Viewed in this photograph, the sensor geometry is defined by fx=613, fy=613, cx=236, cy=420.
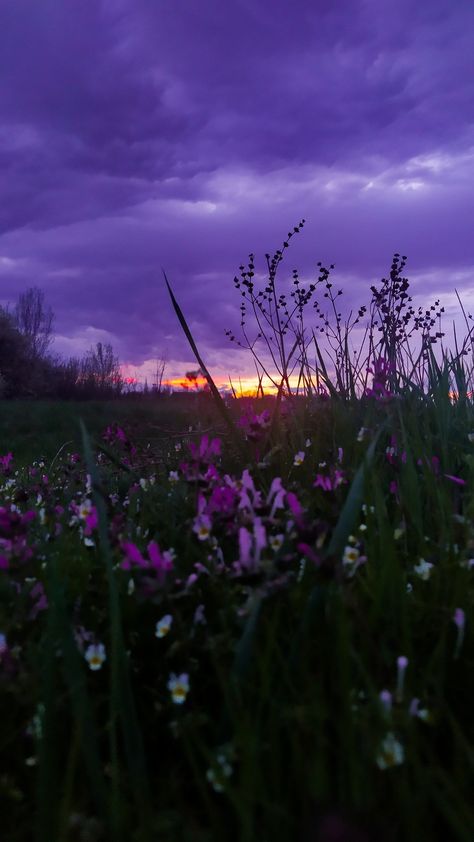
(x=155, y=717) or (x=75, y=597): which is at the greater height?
(x=75, y=597)

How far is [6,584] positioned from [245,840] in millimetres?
1225

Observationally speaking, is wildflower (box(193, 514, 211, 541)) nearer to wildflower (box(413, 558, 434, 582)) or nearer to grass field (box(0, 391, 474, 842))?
grass field (box(0, 391, 474, 842))

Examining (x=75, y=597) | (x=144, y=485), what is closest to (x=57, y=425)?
(x=144, y=485)

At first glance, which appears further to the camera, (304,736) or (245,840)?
(304,736)

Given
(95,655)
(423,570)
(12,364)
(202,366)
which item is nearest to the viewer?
(95,655)

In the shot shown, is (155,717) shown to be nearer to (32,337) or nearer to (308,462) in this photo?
(308,462)

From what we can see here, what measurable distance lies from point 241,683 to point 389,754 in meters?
0.37

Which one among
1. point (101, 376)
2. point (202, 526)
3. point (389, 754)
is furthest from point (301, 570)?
point (101, 376)

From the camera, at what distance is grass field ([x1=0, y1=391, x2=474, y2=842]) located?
1.22 meters

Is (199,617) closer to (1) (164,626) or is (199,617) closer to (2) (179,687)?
(1) (164,626)

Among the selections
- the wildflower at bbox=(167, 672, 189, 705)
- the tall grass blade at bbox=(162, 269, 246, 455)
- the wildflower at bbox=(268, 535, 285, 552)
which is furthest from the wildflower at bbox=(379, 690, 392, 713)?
the tall grass blade at bbox=(162, 269, 246, 455)

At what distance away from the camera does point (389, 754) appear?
4.07ft

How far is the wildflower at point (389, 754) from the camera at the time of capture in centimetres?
123

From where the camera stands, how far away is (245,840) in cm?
110
